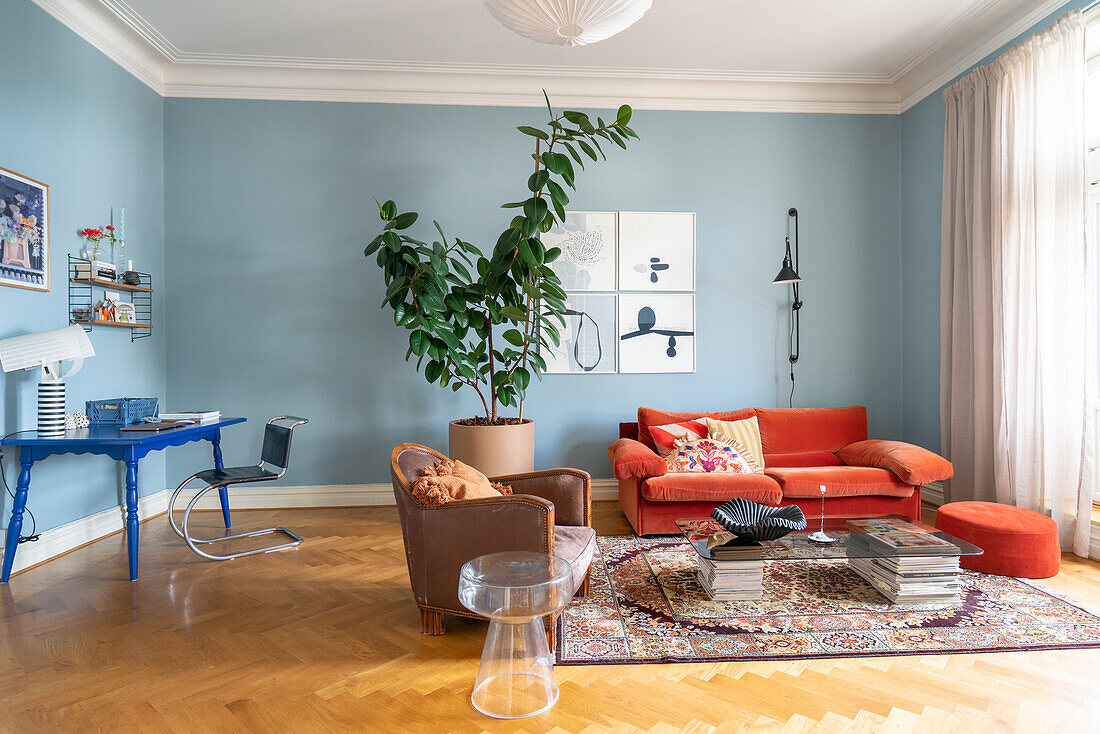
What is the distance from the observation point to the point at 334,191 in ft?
15.5

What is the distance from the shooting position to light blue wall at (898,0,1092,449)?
15.1 ft

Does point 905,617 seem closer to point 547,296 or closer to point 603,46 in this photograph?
point 547,296

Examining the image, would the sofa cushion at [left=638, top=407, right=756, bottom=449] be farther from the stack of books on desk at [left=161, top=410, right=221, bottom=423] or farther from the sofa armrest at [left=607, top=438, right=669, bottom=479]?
the stack of books on desk at [left=161, top=410, right=221, bottom=423]

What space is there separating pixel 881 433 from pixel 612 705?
391cm

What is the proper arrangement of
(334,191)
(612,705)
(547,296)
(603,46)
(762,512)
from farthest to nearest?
(334,191)
(603,46)
(547,296)
(762,512)
(612,705)

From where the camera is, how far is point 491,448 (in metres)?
4.00

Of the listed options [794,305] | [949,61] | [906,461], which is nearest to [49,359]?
[906,461]

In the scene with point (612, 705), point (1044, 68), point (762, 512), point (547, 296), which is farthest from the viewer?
point (547, 296)

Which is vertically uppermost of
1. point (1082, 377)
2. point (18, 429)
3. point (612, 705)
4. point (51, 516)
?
point (1082, 377)

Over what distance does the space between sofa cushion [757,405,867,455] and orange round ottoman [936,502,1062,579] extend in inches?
49.1

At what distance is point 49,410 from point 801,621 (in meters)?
3.74

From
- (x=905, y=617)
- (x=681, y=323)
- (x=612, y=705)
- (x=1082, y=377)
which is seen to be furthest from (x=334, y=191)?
(x=1082, y=377)

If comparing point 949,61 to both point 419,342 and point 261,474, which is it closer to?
point 419,342

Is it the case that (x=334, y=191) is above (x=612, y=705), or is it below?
above
